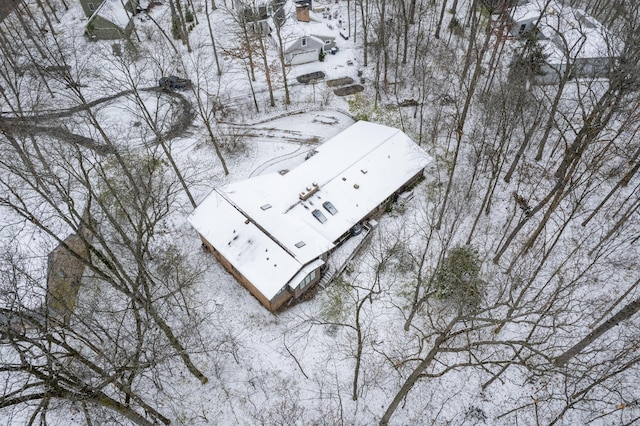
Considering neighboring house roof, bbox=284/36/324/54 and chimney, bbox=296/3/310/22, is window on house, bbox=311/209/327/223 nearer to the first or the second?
neighboring house roof, bbox=284/36/324/54

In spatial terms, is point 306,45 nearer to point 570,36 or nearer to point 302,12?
point 302,12

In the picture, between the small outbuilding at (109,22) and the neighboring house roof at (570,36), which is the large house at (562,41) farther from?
the small outbuilding at (109,22)

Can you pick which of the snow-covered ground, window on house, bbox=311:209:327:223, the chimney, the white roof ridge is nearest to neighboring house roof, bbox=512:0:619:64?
the snow-covered ground

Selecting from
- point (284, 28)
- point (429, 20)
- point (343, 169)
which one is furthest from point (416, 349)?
point (429, 20)

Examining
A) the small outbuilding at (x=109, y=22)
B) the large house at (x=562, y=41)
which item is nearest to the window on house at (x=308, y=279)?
the large house at (x=562, y=41)

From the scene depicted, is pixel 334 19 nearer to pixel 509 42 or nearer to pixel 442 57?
pixel 442 57
